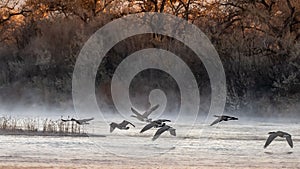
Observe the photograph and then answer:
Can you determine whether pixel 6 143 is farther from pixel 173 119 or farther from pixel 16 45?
pixel 16 45

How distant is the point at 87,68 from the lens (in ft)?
140

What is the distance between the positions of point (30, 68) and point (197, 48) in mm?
9477

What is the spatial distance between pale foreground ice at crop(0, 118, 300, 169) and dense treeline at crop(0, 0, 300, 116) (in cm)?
1046

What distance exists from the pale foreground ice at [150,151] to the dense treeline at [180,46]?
10464mm

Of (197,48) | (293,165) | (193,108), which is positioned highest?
(197,48)

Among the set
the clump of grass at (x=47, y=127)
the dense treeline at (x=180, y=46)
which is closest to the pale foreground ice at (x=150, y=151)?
the clump of grass at (x=47, y=127)

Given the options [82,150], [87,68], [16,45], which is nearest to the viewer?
[82,150]

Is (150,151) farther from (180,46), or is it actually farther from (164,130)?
(180,46)

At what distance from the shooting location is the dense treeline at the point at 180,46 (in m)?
40.2

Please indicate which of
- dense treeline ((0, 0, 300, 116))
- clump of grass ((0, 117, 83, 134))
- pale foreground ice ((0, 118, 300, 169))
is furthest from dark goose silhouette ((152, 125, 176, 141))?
dense treeline ((0, 0, 300, 116))

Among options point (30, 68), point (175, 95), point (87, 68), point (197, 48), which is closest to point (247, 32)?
point (197, 48)

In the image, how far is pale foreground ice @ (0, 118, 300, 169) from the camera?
68.6 ft

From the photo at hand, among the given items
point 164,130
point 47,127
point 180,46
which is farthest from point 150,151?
point 180,46

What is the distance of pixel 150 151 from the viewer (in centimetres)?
2352
